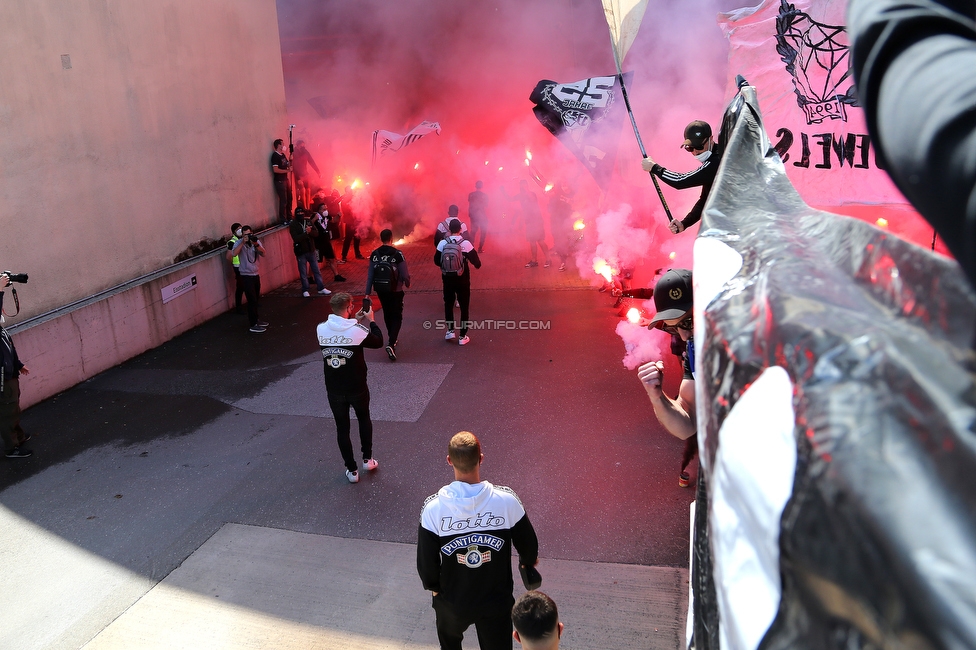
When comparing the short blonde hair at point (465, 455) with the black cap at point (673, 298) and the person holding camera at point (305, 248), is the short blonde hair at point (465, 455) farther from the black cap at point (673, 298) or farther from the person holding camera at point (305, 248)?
the person holding camera at point (305, 248)

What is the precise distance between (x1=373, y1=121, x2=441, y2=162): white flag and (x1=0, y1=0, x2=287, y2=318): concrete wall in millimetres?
3834

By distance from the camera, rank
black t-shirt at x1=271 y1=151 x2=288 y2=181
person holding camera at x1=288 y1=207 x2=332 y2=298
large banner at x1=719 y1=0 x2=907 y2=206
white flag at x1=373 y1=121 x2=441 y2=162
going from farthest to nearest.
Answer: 1. white flag at x1=373 y1=121 x2=441 y2=162
2. black t-shirt at x1=271 y1=151 x2=288 y2=181
3. person holding camera at x1=288 y1=207 x2=332 y2=298
4. large banner at x1=719 y1=0 x2=907 y2=206

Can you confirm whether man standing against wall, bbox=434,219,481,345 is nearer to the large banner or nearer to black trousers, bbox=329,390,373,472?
black trousers, bbox=329,390,373,472

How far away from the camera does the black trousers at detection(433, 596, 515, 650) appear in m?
3.09

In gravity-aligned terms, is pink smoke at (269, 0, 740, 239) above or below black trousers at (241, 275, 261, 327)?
above

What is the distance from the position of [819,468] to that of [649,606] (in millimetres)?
3782

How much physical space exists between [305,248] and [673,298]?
10060 millimetres

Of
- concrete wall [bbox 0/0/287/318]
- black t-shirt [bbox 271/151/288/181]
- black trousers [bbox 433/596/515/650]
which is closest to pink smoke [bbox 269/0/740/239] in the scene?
black t-shirt [bbox 271/151/288/181]

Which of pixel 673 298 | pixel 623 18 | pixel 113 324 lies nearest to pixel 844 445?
pixel 673 298

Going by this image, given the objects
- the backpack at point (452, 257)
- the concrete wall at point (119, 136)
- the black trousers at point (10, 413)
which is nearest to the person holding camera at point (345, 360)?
the backpack at point (452, 257)

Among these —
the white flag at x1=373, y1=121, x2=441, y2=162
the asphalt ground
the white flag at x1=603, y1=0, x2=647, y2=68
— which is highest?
the white flag at x1=603, y1=0, x2=647, y2=68

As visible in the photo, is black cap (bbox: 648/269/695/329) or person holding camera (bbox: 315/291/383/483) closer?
black cap (bbox: 648/269/695/329)

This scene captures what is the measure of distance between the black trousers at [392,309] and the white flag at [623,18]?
5038 millimetres

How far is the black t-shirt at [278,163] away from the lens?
12859mm
